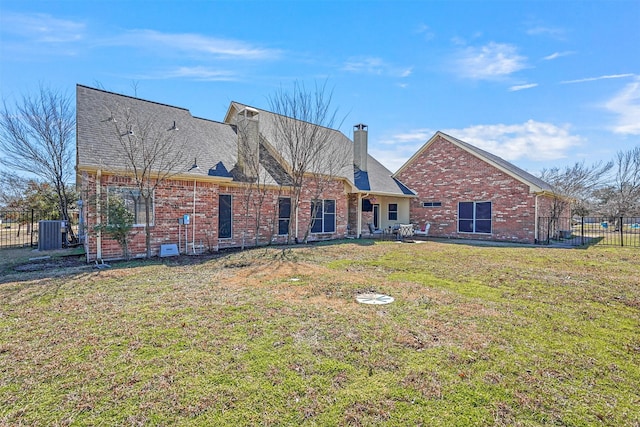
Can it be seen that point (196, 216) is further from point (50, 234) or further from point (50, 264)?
point (50, 234)

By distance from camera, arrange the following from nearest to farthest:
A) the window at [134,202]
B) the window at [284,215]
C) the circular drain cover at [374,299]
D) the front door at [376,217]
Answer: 1. the circular drain cover at [374,299]
2. the window at [134,202]
3. the window at [284,215]
4. the front door at [376,217]

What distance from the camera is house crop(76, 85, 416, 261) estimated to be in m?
9.87

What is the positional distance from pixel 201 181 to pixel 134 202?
2.25m

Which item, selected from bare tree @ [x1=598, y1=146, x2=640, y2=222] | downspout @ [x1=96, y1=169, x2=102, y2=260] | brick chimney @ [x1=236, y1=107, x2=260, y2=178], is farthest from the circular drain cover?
bare tree @ [x1=598, y1=146, x2=640, y2=222]

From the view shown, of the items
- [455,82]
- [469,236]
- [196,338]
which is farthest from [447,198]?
[196,338]

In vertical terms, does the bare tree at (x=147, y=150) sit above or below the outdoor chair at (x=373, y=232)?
above

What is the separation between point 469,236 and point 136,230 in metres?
16.2

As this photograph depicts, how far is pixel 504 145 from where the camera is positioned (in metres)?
25.3

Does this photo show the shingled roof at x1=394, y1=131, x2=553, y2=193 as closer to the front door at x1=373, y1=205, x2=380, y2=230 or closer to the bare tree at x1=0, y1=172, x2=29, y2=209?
the front door at x1=373, y1=205, x2=380, y2=230

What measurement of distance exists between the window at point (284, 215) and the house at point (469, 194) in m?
8.93

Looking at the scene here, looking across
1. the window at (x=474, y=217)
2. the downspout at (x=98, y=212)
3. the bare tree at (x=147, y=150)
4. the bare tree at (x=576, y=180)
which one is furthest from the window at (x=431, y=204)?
the downspout at (x=98, y=212)

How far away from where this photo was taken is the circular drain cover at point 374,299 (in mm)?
5516

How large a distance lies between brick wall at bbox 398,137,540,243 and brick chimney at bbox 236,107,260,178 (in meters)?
10.6

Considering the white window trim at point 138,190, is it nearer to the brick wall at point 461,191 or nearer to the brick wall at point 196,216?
the brick wall at point 196,216
